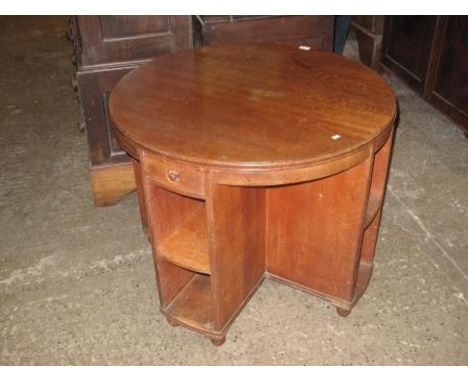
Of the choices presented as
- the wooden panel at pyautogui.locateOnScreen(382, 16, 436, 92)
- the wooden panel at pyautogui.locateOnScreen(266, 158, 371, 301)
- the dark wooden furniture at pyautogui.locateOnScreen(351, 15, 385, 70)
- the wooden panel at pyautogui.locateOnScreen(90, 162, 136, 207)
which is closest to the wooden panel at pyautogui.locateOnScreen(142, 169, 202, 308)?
the wooden panel at pyautogui.locateOnScreen(266, 158, 371, 301)

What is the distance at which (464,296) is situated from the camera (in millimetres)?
2248

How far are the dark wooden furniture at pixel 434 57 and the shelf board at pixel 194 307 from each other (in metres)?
2.18

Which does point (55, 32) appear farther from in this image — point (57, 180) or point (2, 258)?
point (2, 258)

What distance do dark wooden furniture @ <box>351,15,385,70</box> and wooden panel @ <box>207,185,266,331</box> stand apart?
284cm

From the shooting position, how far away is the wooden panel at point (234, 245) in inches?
66.9

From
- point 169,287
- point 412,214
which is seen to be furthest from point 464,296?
point 169,287

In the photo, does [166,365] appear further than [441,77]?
No

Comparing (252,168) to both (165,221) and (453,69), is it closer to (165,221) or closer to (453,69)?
(165,221)

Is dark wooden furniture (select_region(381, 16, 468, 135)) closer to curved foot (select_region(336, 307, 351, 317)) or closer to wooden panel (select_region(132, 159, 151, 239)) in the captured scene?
curved foot (select_region(336, 307, 351, 317))

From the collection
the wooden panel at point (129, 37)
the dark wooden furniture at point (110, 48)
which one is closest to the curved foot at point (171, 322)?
the dark wooden furniture at point (110, 48)

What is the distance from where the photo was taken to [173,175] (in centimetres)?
161

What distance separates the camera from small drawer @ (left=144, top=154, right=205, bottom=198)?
1579 mm
